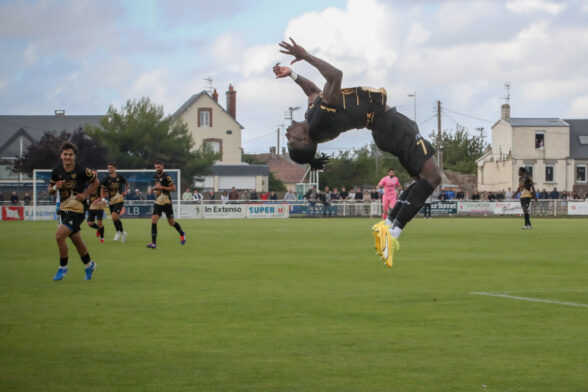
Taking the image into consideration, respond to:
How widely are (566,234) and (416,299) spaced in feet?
60.6

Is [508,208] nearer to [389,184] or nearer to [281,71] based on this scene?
[389,184]

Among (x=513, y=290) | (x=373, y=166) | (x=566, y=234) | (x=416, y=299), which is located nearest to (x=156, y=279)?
(x=416, y=299)

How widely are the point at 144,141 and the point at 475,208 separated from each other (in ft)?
92.9

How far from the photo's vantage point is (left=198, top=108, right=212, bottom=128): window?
82.0 m

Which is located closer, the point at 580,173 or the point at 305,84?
the point at 305,84

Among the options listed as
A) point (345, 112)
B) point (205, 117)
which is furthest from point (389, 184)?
point (205, 117)

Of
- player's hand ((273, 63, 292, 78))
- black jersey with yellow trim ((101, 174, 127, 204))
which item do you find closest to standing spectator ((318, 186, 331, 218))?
black jersey with yellow trim ((101, 174, 127, 204))

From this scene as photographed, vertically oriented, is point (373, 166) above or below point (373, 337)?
above

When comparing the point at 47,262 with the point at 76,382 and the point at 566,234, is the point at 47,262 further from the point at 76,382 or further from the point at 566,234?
the point at 566,234

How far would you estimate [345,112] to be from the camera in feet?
25.7

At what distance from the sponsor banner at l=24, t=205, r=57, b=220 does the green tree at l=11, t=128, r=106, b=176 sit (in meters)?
11.2

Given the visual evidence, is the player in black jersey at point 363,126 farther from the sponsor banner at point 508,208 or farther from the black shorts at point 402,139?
the sponsor banner at point 508,208

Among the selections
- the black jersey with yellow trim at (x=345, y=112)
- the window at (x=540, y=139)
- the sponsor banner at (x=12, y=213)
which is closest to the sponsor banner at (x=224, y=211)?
the sponsor banner at (x=12, y=213)

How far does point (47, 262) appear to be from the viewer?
Result: 17.7 m
